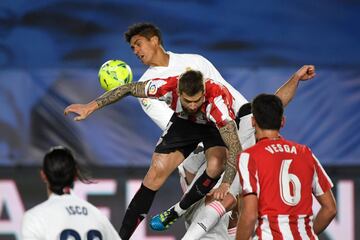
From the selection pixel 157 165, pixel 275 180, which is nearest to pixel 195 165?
pixel 157 165

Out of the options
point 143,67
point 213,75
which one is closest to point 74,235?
point 213,75

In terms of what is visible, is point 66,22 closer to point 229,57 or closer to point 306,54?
point 229,57

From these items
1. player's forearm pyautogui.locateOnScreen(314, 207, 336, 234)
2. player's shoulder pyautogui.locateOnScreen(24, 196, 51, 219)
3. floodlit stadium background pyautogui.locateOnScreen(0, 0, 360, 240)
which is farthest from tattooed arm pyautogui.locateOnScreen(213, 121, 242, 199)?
floodlit stadium background pyautogui.locateOnScreen(0, 0, 360, 240)

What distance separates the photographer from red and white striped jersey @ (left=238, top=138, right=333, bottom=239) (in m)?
5.71

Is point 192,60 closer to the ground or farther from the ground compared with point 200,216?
farther from the ground

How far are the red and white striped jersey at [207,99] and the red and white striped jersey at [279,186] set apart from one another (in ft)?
3.15

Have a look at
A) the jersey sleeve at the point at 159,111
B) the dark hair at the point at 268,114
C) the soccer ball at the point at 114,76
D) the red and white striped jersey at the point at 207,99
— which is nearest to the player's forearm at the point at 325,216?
the dark hair at the point at 268,114

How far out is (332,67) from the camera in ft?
35.4

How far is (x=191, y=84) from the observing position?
21.7 ft

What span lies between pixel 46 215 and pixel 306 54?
6.33m

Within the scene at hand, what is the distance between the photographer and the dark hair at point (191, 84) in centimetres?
661

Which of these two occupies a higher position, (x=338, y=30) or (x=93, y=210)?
(x=338, y=30)

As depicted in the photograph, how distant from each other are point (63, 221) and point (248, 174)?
1.08 m

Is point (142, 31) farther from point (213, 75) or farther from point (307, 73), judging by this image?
point (307, 73)
